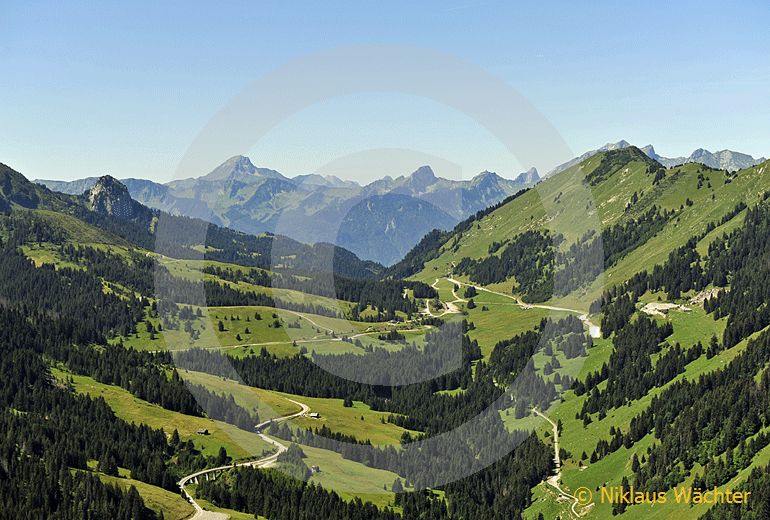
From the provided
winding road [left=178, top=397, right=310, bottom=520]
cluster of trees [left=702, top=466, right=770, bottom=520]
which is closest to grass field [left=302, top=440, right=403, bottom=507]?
winding road [left=178, top=397, right=310, bottom=520]

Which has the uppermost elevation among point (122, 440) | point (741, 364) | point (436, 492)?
point (741, 364)

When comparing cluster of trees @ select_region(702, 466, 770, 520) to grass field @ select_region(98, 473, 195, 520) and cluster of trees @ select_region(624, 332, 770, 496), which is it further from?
grass field @ select_region(98, 473, 195, 520)

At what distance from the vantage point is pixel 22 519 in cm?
12925

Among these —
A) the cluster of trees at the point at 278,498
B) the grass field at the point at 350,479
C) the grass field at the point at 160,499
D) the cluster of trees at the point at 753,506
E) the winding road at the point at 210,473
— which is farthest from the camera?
the grass field at the point at 350,479

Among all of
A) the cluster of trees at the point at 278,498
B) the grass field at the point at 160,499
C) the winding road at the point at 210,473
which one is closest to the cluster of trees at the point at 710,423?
the cluster of trees at the point at 278,498

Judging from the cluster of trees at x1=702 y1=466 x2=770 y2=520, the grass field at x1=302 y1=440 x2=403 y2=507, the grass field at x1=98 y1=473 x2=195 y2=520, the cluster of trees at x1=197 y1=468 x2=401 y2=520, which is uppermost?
the cluster of trees at x1=702 y1=466 x2=770 y2=520

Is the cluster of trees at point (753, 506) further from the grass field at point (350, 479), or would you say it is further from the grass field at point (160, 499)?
the grass field at point (160, 499)

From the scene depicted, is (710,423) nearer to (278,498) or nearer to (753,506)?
(753,506)

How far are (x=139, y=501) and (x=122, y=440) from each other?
48.1m

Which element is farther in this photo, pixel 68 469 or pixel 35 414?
pixel 35 414

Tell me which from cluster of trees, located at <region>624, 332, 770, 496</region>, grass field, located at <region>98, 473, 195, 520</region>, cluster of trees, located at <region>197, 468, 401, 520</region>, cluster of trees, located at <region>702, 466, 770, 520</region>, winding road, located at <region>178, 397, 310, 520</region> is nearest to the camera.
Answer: cluster of trees, located at <region>702, 466, 770, 520</region>

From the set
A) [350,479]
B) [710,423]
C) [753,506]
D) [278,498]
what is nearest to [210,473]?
[278,498]

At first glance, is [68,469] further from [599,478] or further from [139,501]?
[599,478]

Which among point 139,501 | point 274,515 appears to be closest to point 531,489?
point 274,515
